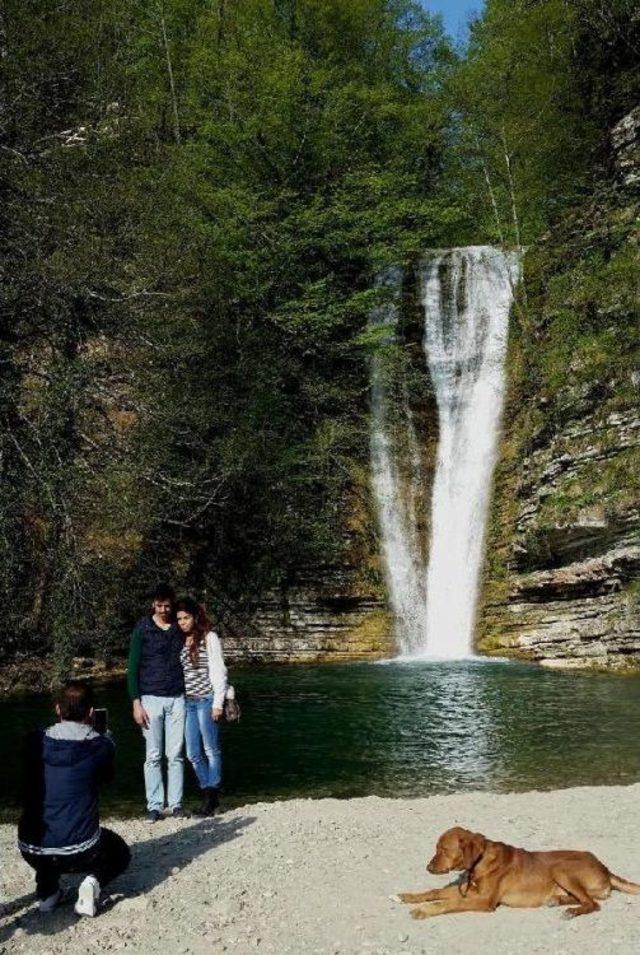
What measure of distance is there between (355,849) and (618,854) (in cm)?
177

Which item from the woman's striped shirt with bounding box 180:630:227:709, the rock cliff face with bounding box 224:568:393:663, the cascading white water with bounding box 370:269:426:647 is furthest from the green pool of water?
the cascading white water with bounding box 370:269:426:647

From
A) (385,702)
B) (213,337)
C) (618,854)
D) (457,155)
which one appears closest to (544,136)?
(457,155)

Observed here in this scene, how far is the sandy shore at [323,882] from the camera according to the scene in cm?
422

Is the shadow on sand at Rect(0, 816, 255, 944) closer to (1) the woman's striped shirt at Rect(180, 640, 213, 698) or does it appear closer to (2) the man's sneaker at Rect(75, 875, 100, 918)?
(2) the man's sneaker at Rect(75, 875, 100, 918)

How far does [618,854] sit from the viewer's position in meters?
5.61

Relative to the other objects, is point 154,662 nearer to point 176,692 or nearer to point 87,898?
point 176,692

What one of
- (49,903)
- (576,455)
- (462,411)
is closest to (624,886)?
(49,903)

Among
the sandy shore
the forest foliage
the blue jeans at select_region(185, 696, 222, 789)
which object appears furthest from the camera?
the forest foliage

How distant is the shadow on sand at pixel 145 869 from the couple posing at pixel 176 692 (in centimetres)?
35

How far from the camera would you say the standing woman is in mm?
6887

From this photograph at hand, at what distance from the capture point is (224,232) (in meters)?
22.7

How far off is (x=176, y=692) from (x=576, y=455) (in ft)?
46.2

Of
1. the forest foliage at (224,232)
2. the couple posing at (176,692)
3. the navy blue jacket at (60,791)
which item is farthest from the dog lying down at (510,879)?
the forest foliage at (224,232)

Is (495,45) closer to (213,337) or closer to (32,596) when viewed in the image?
(213,337)
